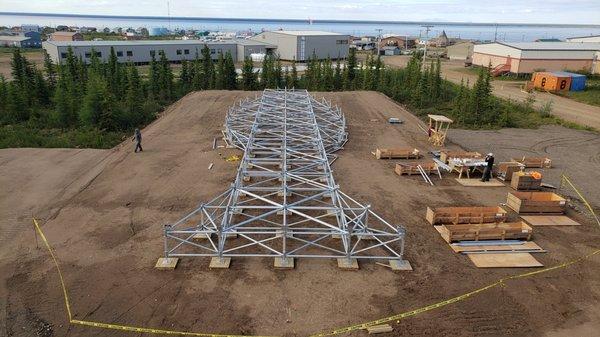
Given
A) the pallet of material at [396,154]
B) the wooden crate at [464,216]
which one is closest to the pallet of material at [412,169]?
the pallet of material at [396,154]

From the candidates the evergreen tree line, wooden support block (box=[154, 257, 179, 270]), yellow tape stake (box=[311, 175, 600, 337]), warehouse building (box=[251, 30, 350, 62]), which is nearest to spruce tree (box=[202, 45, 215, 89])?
the evergreen tree line

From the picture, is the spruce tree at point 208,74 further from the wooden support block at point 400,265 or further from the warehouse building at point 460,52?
the warehouse building at point 460,52

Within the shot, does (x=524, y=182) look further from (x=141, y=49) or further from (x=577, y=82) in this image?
(x=141, y=49)

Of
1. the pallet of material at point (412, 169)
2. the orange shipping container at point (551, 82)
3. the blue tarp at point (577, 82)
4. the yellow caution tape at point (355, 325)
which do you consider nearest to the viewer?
the yellow caution tape at point (355, 325)

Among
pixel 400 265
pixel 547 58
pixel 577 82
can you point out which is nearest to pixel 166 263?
pixel 400 265

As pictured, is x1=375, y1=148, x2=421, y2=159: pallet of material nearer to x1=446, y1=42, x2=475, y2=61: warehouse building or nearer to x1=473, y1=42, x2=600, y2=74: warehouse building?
x1=473, y1=42, x2=600, y2=74: warehouse building
